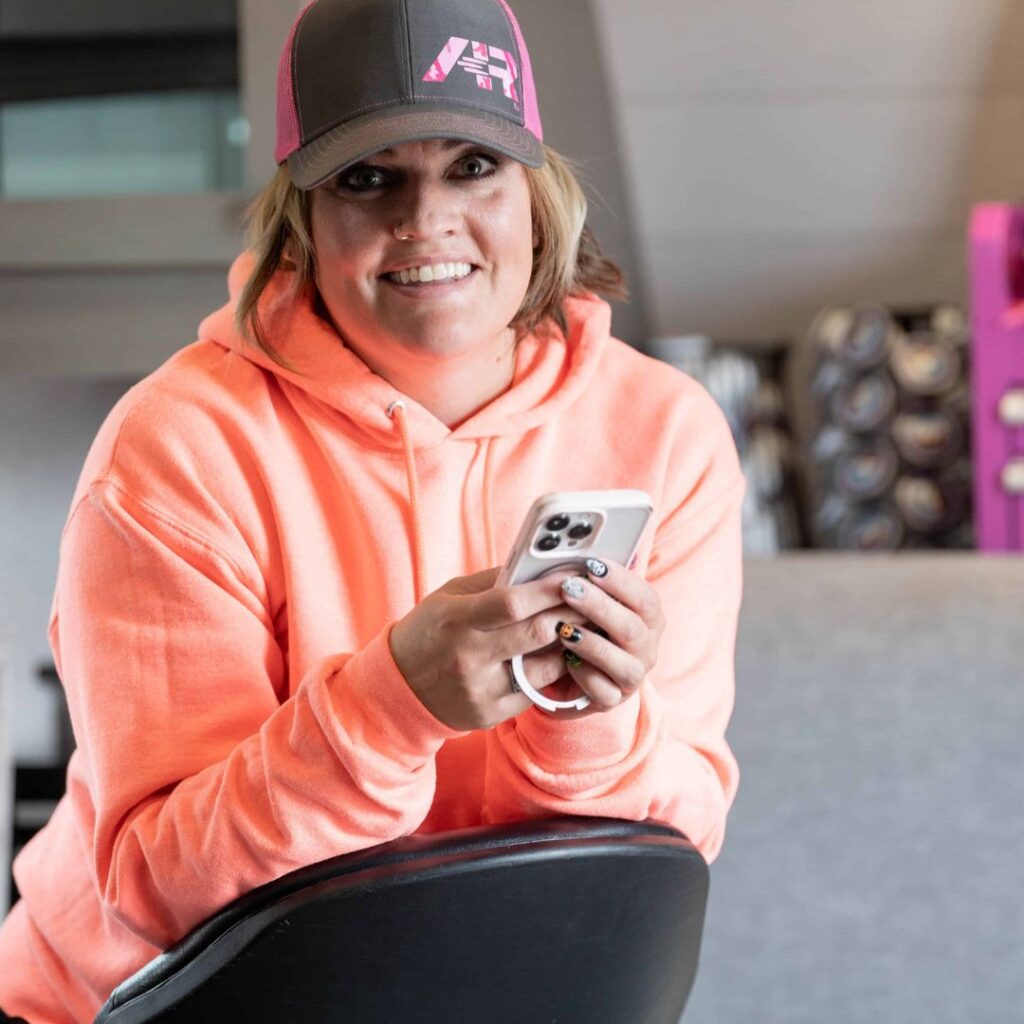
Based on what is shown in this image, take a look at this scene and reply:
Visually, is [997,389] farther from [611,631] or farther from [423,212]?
[611,631]

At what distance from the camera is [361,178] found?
95 cm

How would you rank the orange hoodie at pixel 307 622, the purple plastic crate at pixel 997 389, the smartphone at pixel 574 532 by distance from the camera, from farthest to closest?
the purple plastic crate at pixel 997 389 → the orange hoodie at pixel 307 622 → the smartphone at pixel 574 532

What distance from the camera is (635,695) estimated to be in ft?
2.83

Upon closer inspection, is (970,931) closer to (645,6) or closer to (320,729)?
(320,729)

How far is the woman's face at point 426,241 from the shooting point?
0.94 m

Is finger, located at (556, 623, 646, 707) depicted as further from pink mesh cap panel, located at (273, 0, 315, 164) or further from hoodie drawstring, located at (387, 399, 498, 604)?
pink mesh cap panel, located at (273, 0, 315, 164)

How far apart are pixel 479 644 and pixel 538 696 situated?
56 mm

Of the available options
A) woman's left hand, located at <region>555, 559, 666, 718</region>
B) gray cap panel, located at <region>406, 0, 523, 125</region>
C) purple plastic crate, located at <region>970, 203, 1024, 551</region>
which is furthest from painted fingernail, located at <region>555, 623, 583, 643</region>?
purple plastic crate, located at <region>970, 203, 1024, 551</region>

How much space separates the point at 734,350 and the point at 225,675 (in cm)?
215

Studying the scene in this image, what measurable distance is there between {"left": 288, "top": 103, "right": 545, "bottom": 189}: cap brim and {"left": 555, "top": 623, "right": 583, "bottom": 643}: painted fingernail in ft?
1.09

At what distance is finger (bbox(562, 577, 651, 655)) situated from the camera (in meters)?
0.73

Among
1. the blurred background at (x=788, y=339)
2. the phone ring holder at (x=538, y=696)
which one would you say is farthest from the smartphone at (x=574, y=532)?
the blurred background at (x=788, y=339)

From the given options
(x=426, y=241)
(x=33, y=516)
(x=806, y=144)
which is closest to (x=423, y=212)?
(x=426, y=241)

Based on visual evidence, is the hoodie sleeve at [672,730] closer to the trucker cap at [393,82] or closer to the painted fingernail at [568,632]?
the painted fingernail at [568,632]
